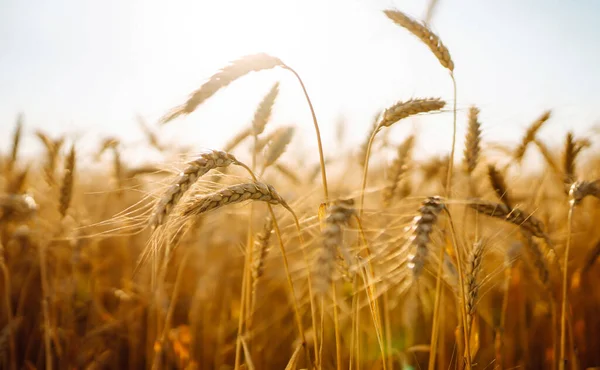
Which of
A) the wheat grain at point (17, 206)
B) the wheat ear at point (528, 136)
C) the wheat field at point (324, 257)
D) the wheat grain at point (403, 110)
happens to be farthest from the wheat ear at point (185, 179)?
the wheat ear at point (528, 136)

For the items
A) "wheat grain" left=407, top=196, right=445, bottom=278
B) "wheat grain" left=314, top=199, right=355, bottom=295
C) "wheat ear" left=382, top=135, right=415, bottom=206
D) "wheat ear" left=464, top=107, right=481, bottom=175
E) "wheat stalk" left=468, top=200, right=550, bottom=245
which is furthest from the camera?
"wheat ear" left=382, top=135, right=415, bottom=206

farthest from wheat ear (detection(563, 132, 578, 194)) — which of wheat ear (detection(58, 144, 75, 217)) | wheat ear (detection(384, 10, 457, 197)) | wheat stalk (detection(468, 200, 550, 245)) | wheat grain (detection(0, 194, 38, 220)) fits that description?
wheat grain (detection(0, 194, 38, 220))

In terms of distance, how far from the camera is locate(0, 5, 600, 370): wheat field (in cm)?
132

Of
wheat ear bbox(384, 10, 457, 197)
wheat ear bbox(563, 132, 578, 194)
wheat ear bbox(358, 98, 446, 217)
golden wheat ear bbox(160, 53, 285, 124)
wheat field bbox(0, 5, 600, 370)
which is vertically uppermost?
wheat ear bbox(384, 10, 457, 197)

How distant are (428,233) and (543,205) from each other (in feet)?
6.30

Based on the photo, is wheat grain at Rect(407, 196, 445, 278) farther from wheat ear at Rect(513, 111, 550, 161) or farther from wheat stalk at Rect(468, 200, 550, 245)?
wheat ear at Rect(513, 111, 550, 161)

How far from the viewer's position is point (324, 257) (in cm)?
92

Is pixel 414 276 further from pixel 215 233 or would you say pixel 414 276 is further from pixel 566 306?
pixel 215 233

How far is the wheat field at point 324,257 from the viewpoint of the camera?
1.32 metres

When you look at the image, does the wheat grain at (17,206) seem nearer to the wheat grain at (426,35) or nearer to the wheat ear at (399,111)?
the wheat ear at (399,111)

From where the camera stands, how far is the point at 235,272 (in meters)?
3.40

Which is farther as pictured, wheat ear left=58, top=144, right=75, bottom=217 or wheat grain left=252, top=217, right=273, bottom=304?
wheat ear left=58, top=144, right=75, bottom=217

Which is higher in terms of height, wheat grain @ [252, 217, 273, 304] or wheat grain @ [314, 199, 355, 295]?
wheat grain @ [314, 199, 355, 295]

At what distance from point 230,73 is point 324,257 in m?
0.79
